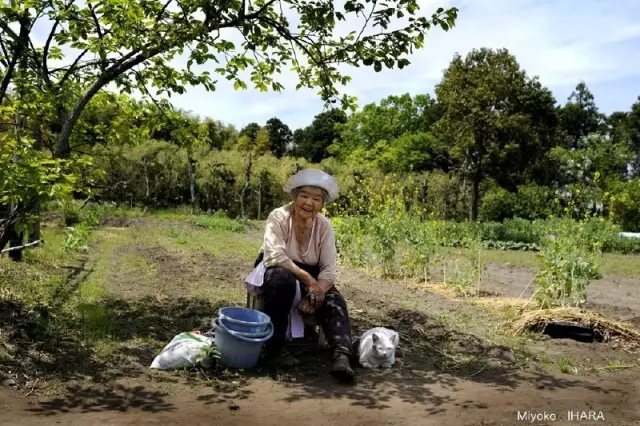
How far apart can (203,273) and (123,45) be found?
11.8 feet

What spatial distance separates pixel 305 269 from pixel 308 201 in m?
0.50

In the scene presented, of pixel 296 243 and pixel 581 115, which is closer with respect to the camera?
pixel 296 243

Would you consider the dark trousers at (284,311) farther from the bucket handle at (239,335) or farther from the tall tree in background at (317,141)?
the tall tree in background at (317,141)

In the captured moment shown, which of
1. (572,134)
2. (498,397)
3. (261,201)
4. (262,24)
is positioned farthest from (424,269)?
(572,134)

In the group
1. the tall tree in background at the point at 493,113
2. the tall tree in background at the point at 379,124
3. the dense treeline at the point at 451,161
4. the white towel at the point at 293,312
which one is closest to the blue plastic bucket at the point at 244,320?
the white towel at the point at 293,312

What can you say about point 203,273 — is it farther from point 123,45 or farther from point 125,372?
point 125,372

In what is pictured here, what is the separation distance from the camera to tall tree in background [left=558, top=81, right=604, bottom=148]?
4300cm

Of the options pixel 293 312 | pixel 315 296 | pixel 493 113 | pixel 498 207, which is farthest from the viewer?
pixel 498 207

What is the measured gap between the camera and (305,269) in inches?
166

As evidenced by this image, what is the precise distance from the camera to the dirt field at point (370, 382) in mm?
3092

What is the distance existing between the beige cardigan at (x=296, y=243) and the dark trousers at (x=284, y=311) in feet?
0.54

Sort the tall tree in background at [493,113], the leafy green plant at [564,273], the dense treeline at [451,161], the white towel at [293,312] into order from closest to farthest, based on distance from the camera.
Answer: the white towel at [293,312], the leafy green plant at [564,273], the dense treeline at [451,161], the tall tree in background at [493,113]

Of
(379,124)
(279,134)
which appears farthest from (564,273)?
(279,134)

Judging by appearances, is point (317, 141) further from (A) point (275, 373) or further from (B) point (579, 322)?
(A) point (275, 373)
